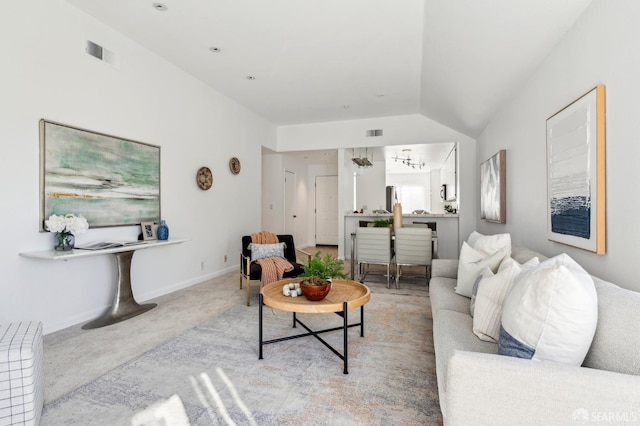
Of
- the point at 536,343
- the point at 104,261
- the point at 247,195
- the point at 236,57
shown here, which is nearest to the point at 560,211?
the point at 536,343

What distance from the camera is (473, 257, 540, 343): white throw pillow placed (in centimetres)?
169

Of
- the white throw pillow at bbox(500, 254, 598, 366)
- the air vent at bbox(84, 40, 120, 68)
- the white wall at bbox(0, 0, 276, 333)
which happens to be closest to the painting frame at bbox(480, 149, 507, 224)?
the white throw pillow at bbox(500, 254, 598, 366)

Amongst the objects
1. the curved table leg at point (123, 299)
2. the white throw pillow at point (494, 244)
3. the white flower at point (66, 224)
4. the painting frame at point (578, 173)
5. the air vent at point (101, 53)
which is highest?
the air vent at point (101, 53)

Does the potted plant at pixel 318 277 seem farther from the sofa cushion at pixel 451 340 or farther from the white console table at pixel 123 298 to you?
the white console table at pixel 123 298

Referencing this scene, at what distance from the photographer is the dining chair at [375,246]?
4562 mm

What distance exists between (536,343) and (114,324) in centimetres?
337

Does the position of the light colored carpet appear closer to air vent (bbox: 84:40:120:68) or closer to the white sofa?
the white sofa

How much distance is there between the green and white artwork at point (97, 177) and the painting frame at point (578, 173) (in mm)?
4063

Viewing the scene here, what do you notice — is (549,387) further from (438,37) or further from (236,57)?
(236,57)

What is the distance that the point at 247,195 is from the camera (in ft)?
19.4

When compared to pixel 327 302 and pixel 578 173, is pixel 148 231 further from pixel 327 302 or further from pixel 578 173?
pixel 578 173

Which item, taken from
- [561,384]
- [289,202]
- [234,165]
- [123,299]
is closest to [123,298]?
[123,299]

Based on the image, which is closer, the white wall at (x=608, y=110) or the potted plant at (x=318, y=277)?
the white wall at (x=608, y=110)

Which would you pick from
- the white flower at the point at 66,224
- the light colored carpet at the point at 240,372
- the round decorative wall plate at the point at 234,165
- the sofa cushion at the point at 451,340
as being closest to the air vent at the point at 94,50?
the white flower at the point at 66,224
